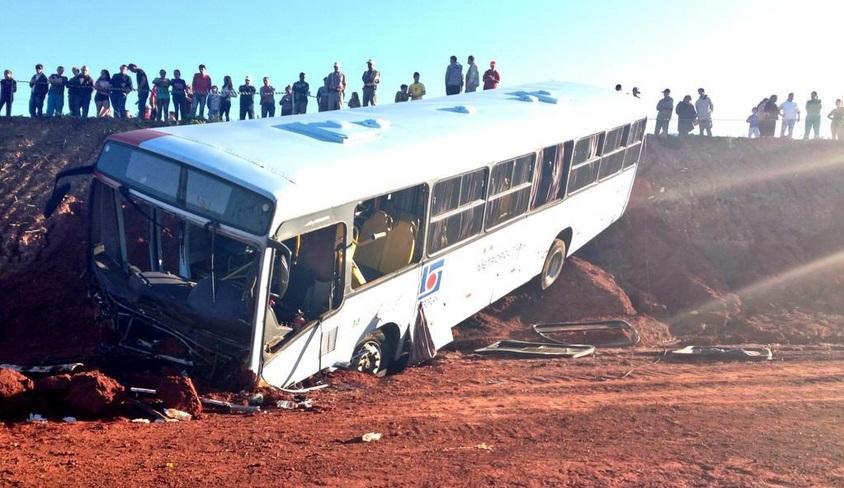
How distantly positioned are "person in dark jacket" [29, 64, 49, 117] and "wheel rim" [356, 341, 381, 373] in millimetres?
13122

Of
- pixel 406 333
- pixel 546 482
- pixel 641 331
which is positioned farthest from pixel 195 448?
pixel 641 331

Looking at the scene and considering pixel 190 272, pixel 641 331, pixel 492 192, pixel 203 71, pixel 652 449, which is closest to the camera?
pixel 652 449

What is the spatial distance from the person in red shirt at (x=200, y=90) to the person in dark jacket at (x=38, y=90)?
3.40 metres

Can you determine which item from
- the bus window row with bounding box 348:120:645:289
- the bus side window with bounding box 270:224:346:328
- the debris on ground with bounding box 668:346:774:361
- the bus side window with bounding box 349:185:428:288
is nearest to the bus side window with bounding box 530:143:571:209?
the bus window row with bounding box 348:120:645:289

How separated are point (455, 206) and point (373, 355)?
7.09 feet

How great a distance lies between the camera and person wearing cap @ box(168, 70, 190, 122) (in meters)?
19.8

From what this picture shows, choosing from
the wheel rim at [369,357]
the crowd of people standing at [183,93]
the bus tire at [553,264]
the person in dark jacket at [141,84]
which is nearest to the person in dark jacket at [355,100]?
the crowd of people standing at [183,93]

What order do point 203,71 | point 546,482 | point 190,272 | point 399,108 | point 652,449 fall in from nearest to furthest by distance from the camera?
1. point 546,482
2. point 652,449
3. point 190,272
4. point 399,108
5. point 203,71

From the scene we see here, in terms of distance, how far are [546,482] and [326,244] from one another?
3.26 meters

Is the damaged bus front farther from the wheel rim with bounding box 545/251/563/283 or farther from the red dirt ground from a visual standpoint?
the wheel rim with bounding box 545/251/563/283

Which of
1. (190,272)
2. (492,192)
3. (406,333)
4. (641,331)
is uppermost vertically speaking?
(492,192)

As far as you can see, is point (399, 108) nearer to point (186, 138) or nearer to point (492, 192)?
point (492, 192)

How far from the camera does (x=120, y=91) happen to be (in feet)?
63.6

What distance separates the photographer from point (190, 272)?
9.20 m
